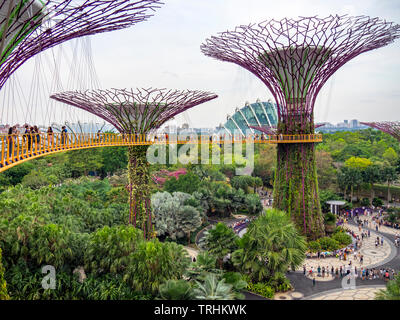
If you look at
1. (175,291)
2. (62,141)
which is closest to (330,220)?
(175,291)

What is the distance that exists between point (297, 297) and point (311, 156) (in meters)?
10.1

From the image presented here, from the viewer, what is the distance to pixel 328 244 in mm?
22734

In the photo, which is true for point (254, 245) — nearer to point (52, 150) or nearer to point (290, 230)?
point (290, 230)

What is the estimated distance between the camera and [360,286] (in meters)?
17.7

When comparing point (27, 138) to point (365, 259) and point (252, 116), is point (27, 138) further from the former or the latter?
point (252, 116)

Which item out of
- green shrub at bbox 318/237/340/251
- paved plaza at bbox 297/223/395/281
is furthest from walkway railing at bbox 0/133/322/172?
paved plaza at bbox 297/223/395/281

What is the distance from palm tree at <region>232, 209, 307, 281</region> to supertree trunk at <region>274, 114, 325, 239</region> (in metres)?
5.05

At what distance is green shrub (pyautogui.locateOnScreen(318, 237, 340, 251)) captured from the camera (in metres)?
22.5

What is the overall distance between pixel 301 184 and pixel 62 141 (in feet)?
51.9

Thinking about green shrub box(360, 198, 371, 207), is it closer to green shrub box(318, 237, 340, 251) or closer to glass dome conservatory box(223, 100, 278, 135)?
green shrub box(318, 237, 340, 251)

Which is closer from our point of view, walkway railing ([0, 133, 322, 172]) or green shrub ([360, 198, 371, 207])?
walkway railing ([0, 133, 322, 172])

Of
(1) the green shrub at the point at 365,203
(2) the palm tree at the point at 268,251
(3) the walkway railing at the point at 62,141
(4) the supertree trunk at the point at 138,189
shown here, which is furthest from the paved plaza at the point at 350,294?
(1) the green shrub at the point at 365,203

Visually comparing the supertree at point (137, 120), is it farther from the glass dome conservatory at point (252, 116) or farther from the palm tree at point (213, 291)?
the glass dome conservatory at point (252, 116)

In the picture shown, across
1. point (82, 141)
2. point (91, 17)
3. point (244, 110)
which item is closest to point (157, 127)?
point (82, 141)
